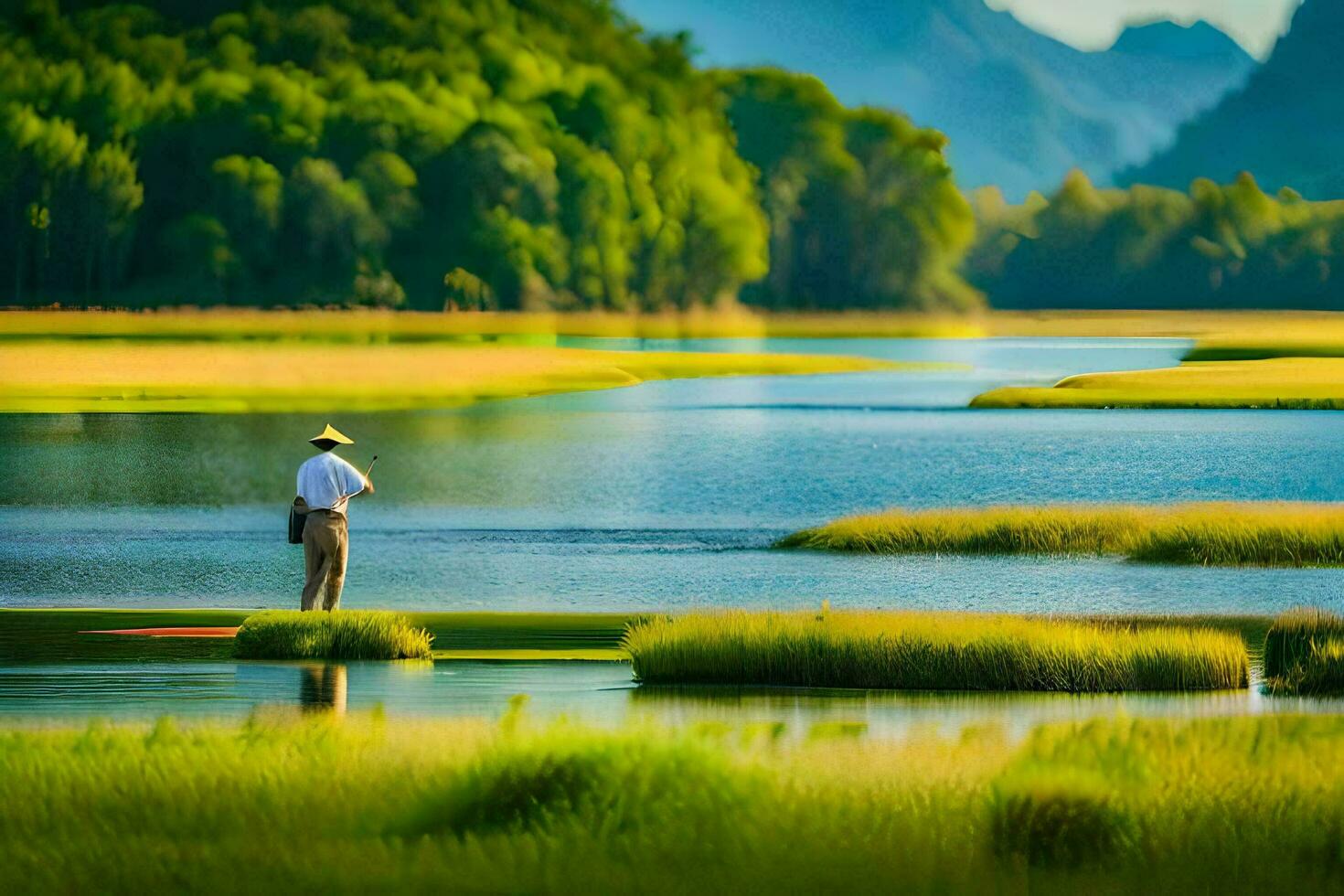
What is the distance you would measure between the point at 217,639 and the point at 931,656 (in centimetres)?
800

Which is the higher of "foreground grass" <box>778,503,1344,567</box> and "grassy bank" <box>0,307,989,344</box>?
"grassy bank" <box>0,307,989,344</box>

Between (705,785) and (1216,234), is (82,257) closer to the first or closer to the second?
(1216,234)

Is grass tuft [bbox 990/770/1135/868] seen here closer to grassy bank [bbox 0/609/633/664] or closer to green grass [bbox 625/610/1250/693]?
green grass [bbox 625/610/1250/693]

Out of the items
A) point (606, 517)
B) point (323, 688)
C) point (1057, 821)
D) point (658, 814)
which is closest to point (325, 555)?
point (323, 688)

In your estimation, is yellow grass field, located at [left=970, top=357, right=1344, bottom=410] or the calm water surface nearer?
the calm water surface

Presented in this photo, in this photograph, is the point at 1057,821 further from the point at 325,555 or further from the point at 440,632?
the point at 440,632

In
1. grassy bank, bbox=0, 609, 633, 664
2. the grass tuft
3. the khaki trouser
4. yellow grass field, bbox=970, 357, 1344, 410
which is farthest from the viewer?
yellow grass field, bbox=970, 357, 1344, 410

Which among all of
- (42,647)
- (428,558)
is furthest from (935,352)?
(42,647)

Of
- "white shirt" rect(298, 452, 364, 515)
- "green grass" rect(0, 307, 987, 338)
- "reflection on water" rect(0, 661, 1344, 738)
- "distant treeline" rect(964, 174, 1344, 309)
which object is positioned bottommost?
"reflection on water" rect(0, 661, 1344, 738)

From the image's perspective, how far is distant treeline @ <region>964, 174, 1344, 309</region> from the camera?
7480 inches

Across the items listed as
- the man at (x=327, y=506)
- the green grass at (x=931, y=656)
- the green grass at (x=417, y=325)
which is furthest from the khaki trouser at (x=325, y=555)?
the green grass at (x=417, y=325)

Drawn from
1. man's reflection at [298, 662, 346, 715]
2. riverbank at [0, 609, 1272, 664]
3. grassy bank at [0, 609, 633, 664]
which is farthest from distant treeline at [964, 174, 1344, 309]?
man's reflection at [298, 662, 346, 715]

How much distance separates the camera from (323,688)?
1745cm

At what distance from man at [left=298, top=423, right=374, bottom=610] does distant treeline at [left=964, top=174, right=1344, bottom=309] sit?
176 meters
